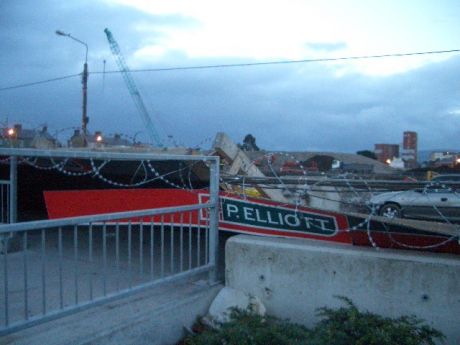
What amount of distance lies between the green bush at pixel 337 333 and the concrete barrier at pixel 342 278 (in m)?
0.25

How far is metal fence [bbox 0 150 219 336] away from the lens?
123 inches

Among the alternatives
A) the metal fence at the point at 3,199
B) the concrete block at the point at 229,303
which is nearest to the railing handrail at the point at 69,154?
the concrete block at the point at 229,303

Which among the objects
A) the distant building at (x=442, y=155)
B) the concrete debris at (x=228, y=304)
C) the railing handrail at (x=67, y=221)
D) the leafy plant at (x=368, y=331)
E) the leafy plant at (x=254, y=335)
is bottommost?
the concrete debris at (x=228, y=304)

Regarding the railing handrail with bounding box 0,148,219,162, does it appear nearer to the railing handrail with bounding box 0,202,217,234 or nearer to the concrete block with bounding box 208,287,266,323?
the railing handrail with bounding box 0,202,217,234

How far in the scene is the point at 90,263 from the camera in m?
3.46

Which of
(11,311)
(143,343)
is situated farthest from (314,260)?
(11,311)

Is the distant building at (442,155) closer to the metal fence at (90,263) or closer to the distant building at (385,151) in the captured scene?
the distant building at (385,151)

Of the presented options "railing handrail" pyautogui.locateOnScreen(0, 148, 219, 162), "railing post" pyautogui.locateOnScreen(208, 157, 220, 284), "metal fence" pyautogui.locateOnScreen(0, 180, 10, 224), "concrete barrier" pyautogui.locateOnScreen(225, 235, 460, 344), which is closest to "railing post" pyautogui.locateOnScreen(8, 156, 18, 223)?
"metal fence" pyautogui.locateOnScreen(0, 180, 10, 224)

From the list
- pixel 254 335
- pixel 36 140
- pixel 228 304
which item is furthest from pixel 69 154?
pixel 36 140

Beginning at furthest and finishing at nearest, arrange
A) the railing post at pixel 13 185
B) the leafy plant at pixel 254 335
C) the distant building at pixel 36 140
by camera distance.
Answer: the distant building at pixel 36 140 < the railing post at pixel 13 185 < the leafy plant at pixel 254 335

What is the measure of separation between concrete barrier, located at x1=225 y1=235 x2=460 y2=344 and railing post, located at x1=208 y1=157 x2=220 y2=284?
143 mm

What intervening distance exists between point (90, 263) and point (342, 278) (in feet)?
7.10

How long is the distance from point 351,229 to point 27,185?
625 cm

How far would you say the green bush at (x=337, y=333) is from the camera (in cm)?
326
